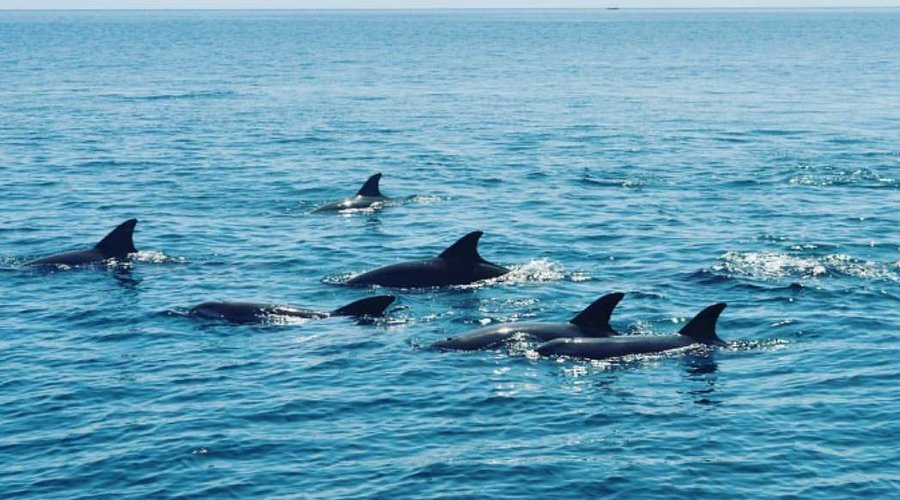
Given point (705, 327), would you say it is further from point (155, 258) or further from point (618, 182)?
point (618, 182)

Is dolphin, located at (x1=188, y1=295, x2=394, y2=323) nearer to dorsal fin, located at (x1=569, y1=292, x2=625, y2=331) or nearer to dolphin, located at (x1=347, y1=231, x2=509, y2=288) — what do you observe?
dolphin, located at (x1=347, y1=231, x2=509, y2=288)

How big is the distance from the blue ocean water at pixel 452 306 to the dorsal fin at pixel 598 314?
1.38 meters

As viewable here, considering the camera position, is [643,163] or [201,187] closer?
[201,187]

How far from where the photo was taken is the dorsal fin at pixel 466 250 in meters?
31.0

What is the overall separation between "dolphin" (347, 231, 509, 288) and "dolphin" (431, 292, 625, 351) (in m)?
4.97

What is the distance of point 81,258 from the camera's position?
3381cm

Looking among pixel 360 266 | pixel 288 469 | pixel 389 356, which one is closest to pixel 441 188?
pixel 360 266

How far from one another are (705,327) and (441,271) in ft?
24.4

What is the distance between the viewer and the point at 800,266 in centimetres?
3297

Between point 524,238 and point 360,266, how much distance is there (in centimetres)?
562

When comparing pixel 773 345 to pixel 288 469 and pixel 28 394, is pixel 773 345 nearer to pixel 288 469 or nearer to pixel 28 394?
pixel 288 469

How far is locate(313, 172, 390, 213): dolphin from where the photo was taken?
4262cm

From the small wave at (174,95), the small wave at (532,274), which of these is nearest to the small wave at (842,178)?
the small wave at (532,274)

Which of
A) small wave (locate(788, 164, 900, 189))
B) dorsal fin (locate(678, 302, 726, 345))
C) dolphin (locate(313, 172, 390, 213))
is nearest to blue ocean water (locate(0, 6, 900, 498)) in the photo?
small wave (locate(788, 164, 900, 189))
